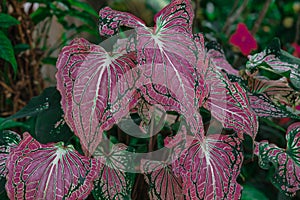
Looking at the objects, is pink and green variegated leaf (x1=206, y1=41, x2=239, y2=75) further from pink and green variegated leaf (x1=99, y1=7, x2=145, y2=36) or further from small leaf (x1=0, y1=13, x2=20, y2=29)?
small leaf (x1=0, y1=13, x2=20, y2=29)

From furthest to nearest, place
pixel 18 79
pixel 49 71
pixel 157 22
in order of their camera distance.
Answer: pixel 49 71 < pixel 18 79 < pixel 157 22

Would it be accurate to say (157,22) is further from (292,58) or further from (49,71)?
(49,71)

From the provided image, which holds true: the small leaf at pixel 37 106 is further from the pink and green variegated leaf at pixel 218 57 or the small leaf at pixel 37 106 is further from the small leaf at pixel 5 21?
the pink and green variegated leaf at pixel 218 57

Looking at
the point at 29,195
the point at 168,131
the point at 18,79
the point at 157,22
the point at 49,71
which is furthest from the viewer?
the point at 49,71

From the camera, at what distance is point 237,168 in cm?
63

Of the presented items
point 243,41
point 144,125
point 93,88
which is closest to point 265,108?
point 144,125

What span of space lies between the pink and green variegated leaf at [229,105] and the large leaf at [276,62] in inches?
4.3

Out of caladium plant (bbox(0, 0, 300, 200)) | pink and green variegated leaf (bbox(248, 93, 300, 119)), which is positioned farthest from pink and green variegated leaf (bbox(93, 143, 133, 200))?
pink and green variegated leaf (bbox(248, 93, 300, 119))

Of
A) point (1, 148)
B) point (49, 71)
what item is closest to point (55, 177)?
point (1, 148)

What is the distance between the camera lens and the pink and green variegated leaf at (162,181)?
0.66 meters

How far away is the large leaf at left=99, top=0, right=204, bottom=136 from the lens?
574 mm

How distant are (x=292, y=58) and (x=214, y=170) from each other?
13.0 inches

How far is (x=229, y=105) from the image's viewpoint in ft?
2.21

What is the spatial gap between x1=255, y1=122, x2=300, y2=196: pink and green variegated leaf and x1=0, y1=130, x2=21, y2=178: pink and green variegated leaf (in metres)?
0.37
